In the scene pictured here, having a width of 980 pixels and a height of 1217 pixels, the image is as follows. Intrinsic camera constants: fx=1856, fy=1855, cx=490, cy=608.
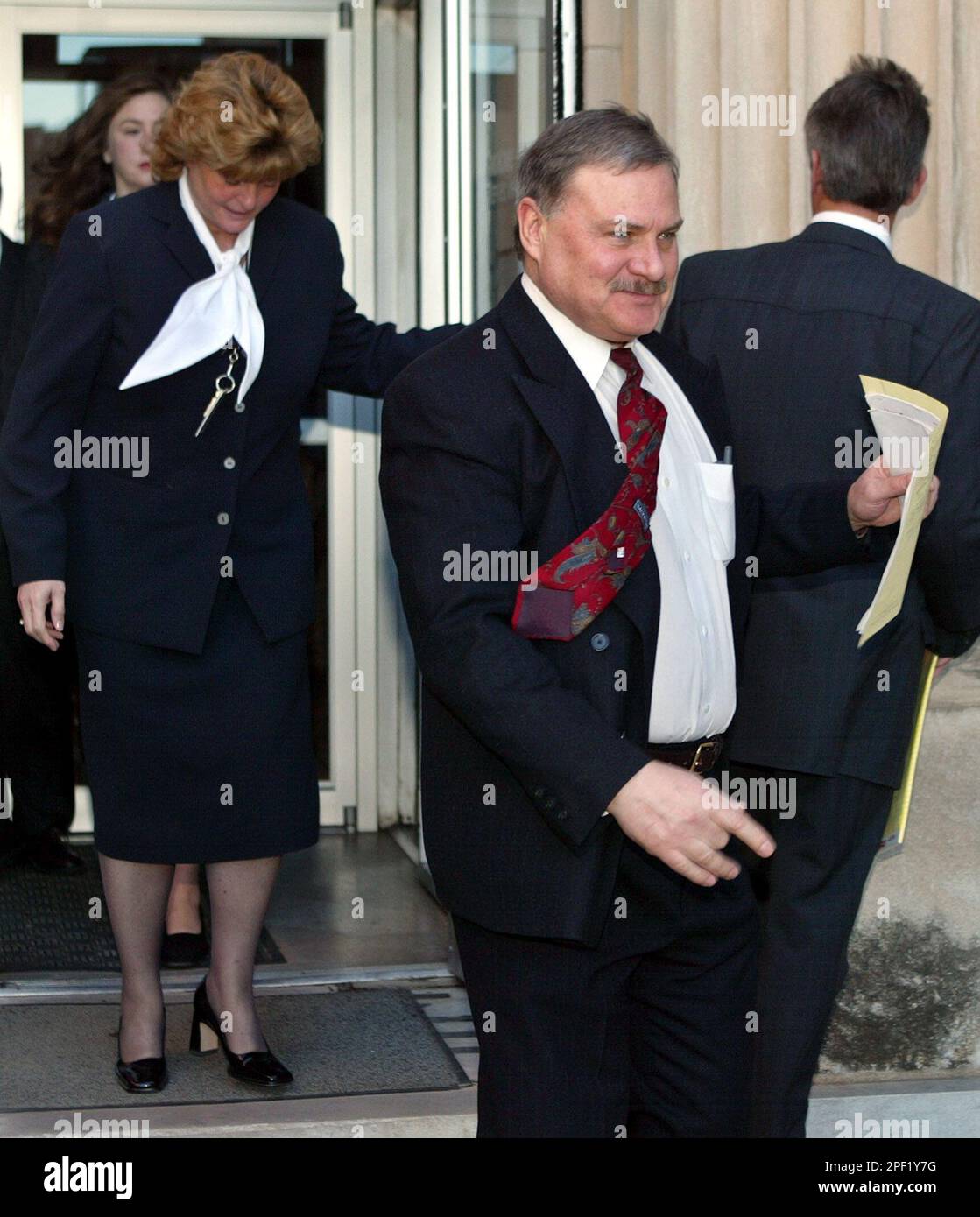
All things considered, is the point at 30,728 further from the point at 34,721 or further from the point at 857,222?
the point at 857,222

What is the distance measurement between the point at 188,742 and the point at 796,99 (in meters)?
1.88

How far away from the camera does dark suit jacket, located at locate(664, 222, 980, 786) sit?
125 inches

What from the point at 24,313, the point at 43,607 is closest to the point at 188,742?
the point at 43,607

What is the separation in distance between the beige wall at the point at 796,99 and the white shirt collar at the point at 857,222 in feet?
2.31

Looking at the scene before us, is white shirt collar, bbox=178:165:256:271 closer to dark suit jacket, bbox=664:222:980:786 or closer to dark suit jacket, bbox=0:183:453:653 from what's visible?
dark suit jacket, bbox=0:183:453:653

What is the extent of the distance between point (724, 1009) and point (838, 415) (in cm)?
114

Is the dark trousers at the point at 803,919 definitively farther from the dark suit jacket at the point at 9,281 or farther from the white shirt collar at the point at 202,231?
→ the dark suit jacket at the point at 9,281

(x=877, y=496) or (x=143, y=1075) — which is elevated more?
(x=877, y=496)

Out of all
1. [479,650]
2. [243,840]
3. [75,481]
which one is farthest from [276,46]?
[479,650]

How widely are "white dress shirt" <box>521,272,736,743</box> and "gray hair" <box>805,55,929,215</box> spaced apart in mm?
950

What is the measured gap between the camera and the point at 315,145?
11.9 ft

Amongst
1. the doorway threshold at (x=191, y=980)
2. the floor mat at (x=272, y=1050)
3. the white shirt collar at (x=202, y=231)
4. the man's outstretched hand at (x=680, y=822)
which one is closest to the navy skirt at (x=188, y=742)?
the floor mat at (x=272, y=1050)

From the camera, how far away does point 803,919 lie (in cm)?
336

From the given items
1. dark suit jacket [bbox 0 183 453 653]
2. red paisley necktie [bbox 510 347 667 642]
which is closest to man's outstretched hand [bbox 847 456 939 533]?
red paisley necktie [bbox 510 347 667 642]
